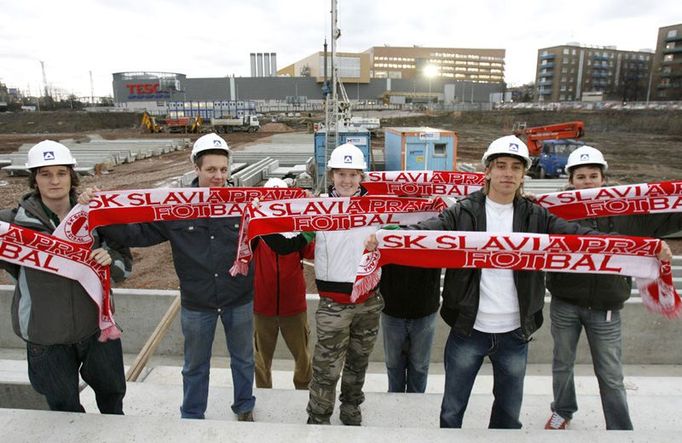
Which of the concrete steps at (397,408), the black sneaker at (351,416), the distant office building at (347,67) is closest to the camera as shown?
the black sneaker at (351,416)

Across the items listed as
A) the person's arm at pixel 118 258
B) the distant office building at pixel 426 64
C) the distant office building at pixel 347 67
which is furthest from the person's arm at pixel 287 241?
the distant office building at pixel 426 64

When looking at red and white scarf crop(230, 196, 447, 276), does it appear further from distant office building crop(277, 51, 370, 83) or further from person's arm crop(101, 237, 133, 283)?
distant office building crop(277, 51, 370, 83)

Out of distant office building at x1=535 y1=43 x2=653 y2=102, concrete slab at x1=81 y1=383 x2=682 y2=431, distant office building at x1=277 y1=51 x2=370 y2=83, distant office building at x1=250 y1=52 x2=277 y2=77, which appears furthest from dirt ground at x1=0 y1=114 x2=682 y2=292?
distant office building at x1=250 y1=52 x2=277 y2=77

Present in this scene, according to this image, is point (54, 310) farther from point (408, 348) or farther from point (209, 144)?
point (408, 348)

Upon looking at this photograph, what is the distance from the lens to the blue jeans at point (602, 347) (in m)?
3.10

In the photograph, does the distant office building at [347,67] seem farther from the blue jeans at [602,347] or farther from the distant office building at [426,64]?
the blue jeans at [602,347]

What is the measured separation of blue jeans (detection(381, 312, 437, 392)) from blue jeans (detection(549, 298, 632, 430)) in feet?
2.94

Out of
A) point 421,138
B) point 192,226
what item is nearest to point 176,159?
point 421,138

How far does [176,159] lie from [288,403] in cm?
2717

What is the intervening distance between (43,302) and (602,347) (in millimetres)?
3614

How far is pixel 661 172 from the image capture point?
2295 centimetres

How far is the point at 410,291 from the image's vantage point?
3.31 m

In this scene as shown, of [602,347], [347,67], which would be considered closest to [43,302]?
[602,347]

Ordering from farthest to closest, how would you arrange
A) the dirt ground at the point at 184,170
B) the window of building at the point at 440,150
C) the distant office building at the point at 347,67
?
1. the distant office building at the point at 347,67
2. the window of building at the point at 440,150
3. the dirt ground at the point at 184,170
